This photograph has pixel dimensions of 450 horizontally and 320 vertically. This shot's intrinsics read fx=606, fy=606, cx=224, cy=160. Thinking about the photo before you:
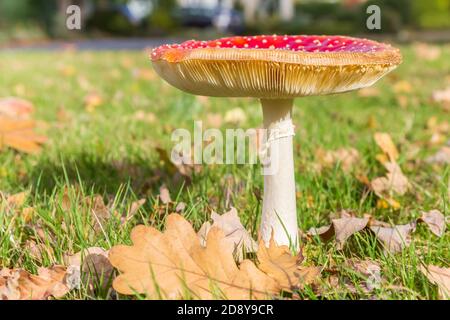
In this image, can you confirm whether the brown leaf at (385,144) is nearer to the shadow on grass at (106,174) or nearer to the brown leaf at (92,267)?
the shadow on grass at (106,174)

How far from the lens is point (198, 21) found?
25797 mm

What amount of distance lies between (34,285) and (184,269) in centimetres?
38

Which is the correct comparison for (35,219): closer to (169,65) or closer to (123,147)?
(169,65)

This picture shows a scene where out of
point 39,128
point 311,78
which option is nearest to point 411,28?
point 39,128

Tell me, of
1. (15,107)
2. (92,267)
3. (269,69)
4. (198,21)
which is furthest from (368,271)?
(198,21)

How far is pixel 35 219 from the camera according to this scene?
6.46 ft

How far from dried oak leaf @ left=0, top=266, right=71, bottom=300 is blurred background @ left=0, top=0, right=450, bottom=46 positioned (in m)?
18.3

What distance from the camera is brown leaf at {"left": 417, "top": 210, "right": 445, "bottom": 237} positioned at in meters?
1.88

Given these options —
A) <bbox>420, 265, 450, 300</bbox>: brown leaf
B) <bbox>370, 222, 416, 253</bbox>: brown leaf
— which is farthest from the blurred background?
<bbox>420, 265, 450, 300</bbox>: brown leaf

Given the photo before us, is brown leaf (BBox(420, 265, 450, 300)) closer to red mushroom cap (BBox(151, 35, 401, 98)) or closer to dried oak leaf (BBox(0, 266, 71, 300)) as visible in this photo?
red mushroom cap (BBox(151, 35, 401, 98))

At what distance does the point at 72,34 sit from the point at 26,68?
1571 centimetres

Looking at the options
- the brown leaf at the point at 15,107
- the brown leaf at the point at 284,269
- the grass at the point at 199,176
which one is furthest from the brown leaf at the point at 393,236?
the brown leaf at the point at 15,107

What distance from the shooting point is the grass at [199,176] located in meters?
1.71

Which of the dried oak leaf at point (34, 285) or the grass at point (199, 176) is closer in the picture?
the dried oak leaf at point (34, 285)
